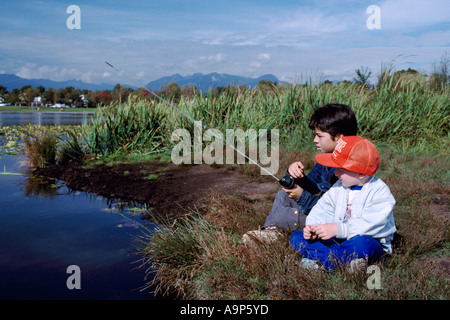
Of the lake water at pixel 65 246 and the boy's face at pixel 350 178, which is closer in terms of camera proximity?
the boy's face at pixel 350 178

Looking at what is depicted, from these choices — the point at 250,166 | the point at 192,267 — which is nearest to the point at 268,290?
the point at 192,267

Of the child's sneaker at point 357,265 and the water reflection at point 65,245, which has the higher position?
the child's sneaker at point 357,265

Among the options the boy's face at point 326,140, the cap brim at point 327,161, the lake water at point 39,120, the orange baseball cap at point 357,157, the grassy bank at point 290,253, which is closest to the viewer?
the grassy bank at point 290,253

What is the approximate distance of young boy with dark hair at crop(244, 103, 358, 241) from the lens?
3.07 metres

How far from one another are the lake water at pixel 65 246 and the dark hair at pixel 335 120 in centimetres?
200

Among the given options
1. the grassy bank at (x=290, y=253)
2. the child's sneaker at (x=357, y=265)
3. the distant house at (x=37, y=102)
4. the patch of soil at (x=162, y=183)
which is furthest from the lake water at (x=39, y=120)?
the distant house at (x=37, y=102)

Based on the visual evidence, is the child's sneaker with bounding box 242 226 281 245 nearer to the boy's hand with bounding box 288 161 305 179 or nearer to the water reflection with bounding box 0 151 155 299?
the boy's hand with bounding box 288 161 305 179

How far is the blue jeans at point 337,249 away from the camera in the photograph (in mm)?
2557

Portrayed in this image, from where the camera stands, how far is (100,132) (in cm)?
876

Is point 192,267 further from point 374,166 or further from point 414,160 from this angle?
point 414,160

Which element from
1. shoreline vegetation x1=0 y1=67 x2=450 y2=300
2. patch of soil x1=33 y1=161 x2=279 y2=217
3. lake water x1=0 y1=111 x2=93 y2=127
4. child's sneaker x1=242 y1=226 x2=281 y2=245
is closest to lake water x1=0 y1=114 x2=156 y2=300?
shoreline vegetation x1=0 y1=67 x2=450 y2=300

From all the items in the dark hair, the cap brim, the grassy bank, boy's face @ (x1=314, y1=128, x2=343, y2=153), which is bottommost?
the grassy bank

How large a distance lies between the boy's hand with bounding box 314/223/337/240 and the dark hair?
0.84m

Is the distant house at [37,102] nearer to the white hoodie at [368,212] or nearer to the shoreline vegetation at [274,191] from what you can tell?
the shoreline vegetation at [274,191]
